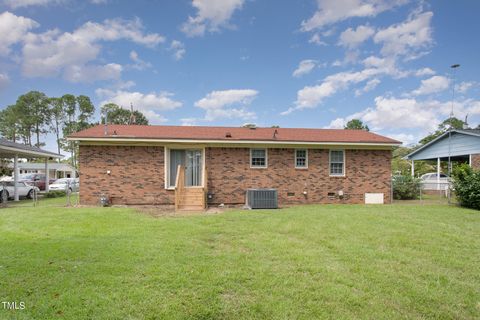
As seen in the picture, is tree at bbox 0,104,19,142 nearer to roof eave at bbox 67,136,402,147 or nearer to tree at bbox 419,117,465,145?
roof eave at bbox 67,136,402,147

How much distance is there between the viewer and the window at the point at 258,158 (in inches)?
524

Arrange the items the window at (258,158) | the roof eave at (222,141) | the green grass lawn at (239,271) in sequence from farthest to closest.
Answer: the window at (258,158) < the roof eave at (222,141) < the green grass lawn at (239,271)

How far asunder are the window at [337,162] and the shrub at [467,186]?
4.85 metres

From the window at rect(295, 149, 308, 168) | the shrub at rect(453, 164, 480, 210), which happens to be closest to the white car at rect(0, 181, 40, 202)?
the window at rect(295, 149, 308, 168)

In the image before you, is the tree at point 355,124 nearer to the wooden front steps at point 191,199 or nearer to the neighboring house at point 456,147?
the neighboring house at point 456,147

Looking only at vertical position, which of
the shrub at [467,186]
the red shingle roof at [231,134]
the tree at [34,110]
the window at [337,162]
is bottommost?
the shrub at [467,186]

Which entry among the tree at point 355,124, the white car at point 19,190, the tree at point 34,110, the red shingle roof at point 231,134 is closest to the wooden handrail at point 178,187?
the red shingle roof at point 231,134

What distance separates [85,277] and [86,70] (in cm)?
1972

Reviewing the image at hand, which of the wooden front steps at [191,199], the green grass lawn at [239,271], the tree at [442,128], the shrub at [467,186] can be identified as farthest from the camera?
the tree at [442,128]

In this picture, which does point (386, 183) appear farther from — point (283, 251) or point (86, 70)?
point (86, 70)

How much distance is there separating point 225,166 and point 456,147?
1540cm

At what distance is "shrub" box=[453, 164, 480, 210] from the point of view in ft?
38.3

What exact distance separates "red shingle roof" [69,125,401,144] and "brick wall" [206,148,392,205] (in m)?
0.63

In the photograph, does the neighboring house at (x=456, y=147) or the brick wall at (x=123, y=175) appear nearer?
the brick wall at (x=123, y=175)
